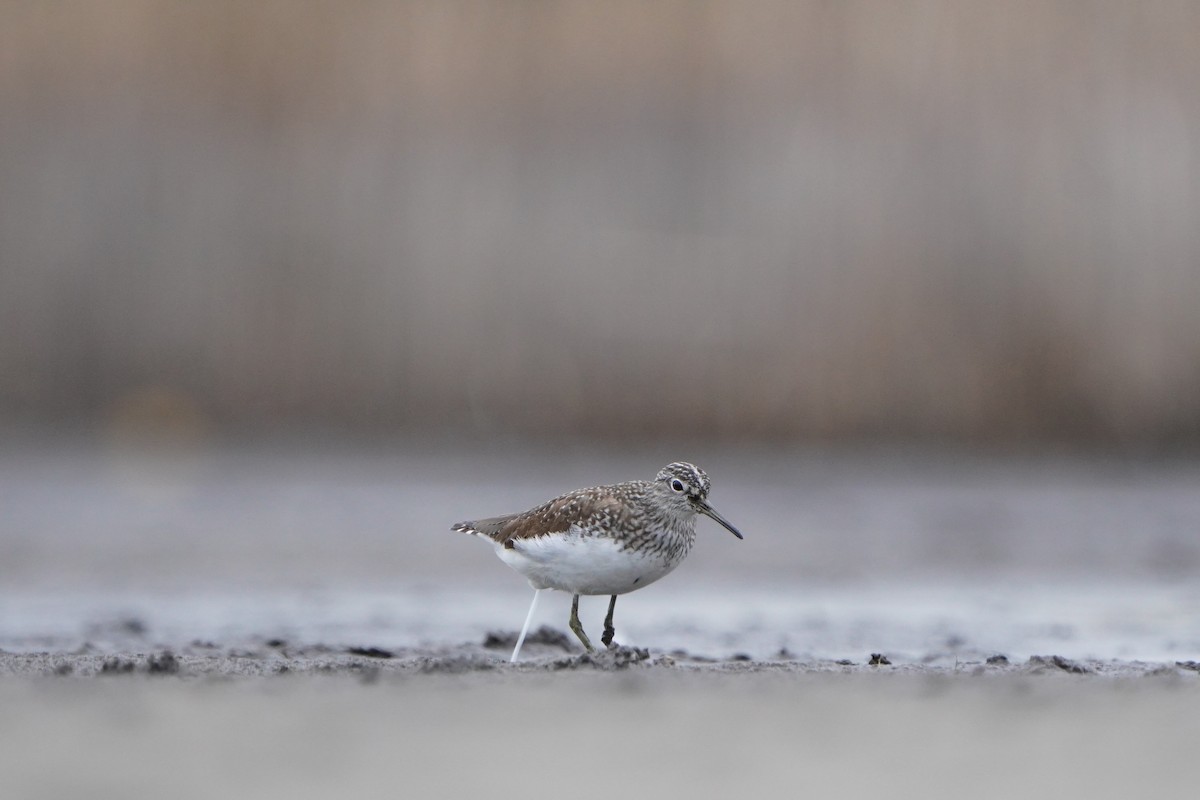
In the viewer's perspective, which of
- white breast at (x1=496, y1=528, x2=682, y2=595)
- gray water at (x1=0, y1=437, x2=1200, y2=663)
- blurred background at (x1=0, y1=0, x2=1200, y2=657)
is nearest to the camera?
white breast at (x1=496, y1=528, x2=682, y2=595)

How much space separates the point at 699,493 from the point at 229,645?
7.73 feet

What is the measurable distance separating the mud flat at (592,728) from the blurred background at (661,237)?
8.54m

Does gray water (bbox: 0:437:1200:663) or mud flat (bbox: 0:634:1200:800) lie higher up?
mud flat (bbox: 0:634:1200:800)

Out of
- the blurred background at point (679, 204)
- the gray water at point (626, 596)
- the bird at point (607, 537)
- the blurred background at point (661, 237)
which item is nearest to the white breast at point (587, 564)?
the bird at point (607, 537)

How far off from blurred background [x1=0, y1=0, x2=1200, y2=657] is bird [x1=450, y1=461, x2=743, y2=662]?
733cm

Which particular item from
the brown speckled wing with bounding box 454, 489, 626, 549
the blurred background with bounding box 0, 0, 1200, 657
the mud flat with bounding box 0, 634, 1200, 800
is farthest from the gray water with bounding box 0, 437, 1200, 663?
the mud flat with bounding box 0, 634, 1200, 800

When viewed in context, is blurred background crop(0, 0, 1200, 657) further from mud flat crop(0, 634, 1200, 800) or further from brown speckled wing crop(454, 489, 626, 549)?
mud flat crop(0, 634, 1200, 800)

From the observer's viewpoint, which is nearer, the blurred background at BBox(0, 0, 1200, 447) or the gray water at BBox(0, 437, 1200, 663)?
the gray water at BBox(0, 437, 1200, 663)

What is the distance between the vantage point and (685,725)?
5141 millimetres

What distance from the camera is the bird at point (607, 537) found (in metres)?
6.90

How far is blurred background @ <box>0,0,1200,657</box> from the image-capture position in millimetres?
15273

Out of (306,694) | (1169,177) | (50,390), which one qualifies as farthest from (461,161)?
(306,694)

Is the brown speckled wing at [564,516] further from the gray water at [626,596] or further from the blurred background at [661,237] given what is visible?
the blurred background at [661,237]

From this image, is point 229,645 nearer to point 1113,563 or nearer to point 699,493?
point 699,493
